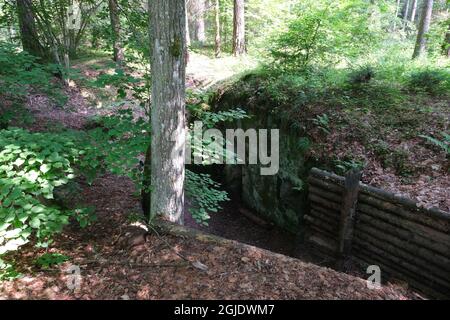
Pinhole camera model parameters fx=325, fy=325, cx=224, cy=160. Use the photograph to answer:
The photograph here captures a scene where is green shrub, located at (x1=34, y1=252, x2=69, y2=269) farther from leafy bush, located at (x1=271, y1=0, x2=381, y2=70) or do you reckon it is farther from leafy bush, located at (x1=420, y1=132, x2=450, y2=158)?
leafy bush, located at (x1=271, y1=0, x2=381, y2=70)

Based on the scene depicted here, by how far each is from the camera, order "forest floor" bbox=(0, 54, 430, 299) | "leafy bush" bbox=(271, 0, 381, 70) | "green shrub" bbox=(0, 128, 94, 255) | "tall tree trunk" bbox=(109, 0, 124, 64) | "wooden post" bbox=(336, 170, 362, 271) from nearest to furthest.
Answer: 1. "green shrub" bbox=(0, 128, 94, 255)
2. "forest floor" bbox=(0, 54, 430, 299)
3. "tall tree trunk" bbox=(109, 0, 124, 64)
4. "wooden post" bbox=(336, 170, 362, 271)
5. "leafy bush" bbox=(271, 0, 381, 70)

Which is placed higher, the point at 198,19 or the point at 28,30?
the point at 198,19

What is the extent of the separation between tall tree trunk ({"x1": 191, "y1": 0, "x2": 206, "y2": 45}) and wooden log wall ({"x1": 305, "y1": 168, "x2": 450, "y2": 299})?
1539cm

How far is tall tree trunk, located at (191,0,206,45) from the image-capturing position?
18.9 meters

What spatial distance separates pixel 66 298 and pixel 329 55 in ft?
29.9

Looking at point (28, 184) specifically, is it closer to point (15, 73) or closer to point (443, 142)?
point (15, 73)

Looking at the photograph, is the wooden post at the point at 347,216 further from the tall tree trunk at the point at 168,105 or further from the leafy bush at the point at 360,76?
the leafy bush at the point at 360,76

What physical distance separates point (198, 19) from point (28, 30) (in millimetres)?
12155

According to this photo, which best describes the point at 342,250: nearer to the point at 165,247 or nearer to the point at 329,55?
the point at 165,247

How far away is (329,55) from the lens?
967 cm

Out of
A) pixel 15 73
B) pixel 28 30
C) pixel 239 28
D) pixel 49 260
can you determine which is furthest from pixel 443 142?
pixel 28 30

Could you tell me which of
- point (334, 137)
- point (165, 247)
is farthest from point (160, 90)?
point (334, 137)

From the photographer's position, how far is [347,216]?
573 cm

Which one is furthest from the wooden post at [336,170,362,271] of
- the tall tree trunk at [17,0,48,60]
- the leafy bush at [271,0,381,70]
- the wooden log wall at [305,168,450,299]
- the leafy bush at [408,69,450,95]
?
the tall tree trunk at [17,0,48,60]
